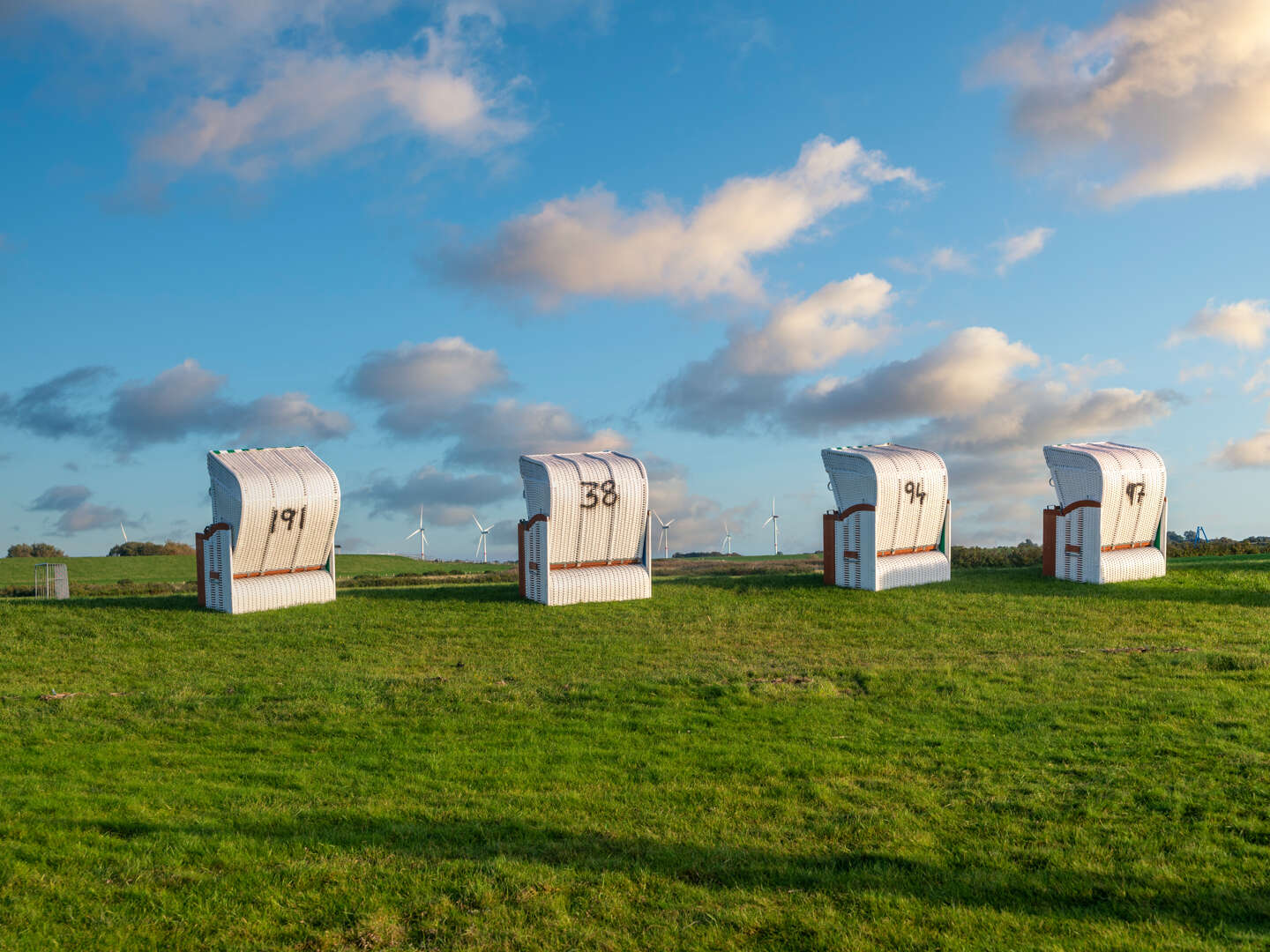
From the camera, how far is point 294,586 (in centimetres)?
2470

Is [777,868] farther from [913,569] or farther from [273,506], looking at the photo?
[913,569]

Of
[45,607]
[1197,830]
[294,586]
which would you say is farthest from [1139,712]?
[45,607]

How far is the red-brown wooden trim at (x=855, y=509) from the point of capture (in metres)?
26.5

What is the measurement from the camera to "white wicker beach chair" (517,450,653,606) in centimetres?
2459

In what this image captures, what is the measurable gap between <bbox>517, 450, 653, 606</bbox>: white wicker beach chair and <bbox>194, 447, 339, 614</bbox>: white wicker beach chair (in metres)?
5.31

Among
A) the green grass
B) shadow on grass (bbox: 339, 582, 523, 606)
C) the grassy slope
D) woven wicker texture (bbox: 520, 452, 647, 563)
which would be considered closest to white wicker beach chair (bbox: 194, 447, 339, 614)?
shadow on grass (bbox: 339, 582, 523, 606)

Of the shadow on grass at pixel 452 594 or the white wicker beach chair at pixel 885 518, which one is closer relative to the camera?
the shadow on grass at pixel 452 594

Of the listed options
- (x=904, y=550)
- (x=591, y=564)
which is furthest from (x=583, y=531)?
(x=904, y=550)

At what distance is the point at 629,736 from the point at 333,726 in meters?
4.18

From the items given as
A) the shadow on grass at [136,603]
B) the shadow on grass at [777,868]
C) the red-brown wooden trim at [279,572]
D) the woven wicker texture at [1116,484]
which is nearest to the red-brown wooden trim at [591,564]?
the red-brown wooden trim at [279,572]

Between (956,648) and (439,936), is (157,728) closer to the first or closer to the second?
(439,936)

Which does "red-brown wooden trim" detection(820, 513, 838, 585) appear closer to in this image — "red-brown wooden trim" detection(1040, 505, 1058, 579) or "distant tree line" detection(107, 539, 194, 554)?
"red-brown wooden trim" detection(1040, 505, 1058, 579)

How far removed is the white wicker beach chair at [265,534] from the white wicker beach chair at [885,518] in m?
14.0

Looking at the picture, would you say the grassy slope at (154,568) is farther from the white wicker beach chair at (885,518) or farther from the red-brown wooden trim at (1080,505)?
the red-brown wooden trim at (1080,505)
